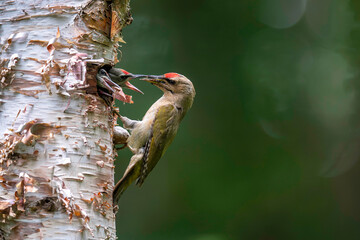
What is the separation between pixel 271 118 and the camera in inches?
236

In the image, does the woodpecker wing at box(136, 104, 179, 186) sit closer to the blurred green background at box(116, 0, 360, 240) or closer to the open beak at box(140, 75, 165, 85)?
the open beak at box(140, 75, 165, 85)

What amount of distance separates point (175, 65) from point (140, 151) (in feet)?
7.16

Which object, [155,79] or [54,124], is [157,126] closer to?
[155,79]

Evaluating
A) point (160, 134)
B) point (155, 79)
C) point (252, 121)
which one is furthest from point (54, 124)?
point (252, 121)

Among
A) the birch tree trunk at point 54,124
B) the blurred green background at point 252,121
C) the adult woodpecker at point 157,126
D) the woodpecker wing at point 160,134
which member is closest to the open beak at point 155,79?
the adult woodpecker at point 157,126

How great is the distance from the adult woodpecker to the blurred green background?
1035 millimetres

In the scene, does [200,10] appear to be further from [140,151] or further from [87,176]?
[87,176]

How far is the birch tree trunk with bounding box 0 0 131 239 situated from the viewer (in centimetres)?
212

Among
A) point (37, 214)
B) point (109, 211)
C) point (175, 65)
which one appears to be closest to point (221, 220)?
point (175, 65)

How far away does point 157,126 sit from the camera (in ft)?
13.2

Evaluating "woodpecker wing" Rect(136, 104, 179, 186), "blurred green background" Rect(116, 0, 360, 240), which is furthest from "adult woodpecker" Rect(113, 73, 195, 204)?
"blurred green background" Rect(116, 0, 360, 240)

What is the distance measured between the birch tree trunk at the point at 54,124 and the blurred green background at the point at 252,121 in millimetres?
2641

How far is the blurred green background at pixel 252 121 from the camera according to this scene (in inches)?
212

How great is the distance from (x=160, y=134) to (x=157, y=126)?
75mm
